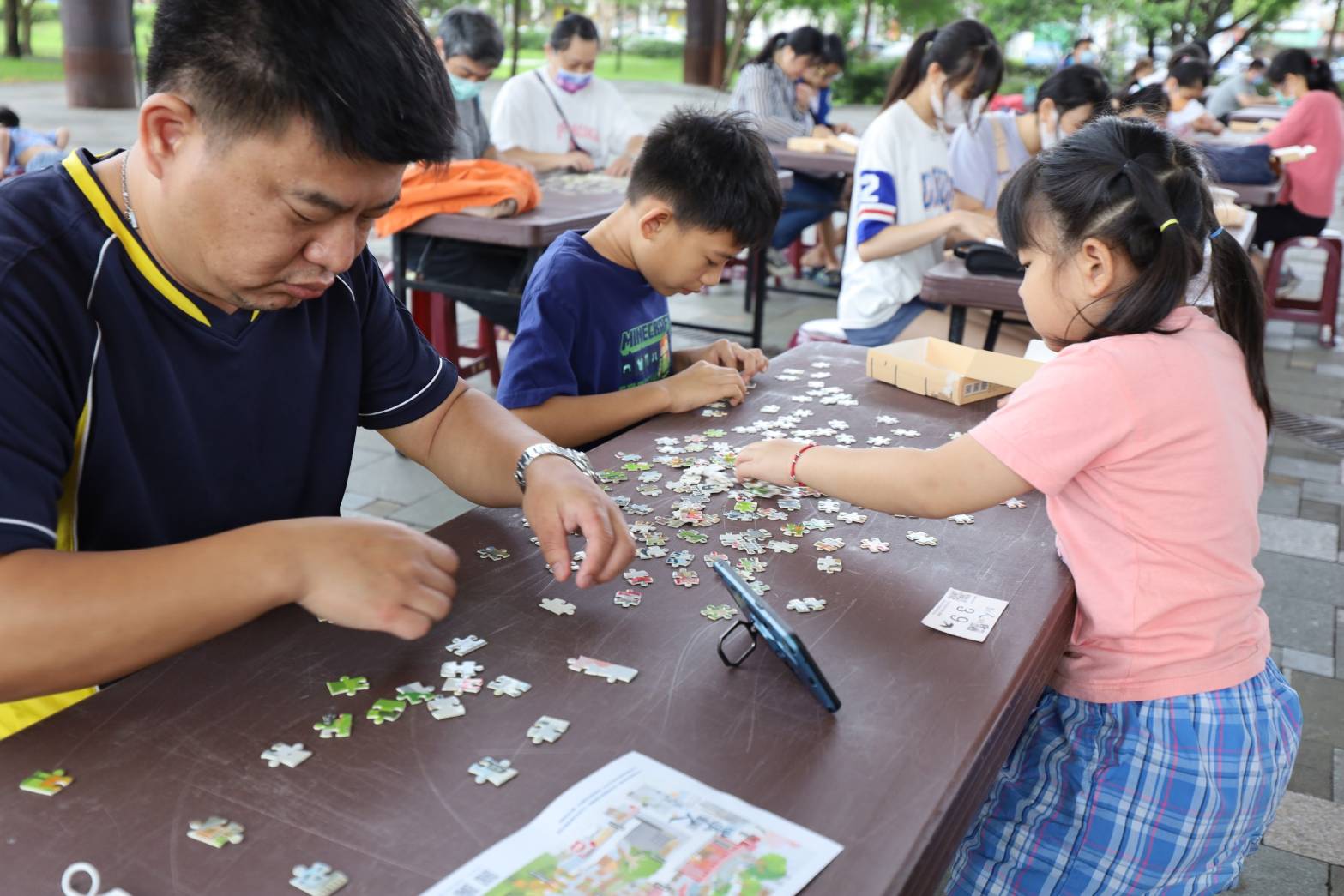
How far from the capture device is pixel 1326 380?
264 inches

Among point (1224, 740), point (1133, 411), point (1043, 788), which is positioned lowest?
point (1043, 788)

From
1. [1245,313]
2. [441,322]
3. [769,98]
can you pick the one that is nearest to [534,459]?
[1245,313]

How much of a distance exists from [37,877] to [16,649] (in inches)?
11.6

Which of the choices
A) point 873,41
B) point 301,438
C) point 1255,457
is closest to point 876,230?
point 1255,457

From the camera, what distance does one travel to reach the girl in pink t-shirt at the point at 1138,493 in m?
1.67

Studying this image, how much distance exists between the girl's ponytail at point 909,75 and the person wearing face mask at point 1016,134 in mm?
520

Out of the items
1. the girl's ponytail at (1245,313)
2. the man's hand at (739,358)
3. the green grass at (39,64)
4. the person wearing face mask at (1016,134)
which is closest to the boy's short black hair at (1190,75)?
the person wearing face mask at (1016,134)

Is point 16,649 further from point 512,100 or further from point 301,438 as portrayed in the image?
point 512,100

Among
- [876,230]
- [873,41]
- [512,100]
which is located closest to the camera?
[876,230]

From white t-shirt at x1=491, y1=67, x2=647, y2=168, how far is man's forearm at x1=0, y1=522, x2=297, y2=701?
5.61m

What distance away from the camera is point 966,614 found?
1535mm

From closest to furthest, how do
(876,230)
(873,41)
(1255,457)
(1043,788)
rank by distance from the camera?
(1255,457)
(1043,788)
(876,230)
(873,41)

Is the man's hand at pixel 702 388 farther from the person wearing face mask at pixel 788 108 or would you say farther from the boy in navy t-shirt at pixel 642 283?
the person wearing face mask at pixel 788 108

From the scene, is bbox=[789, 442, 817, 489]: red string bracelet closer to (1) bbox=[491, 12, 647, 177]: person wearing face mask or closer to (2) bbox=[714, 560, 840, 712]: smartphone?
(2) bbox=[714, 560, 840, 712]: smartphone
